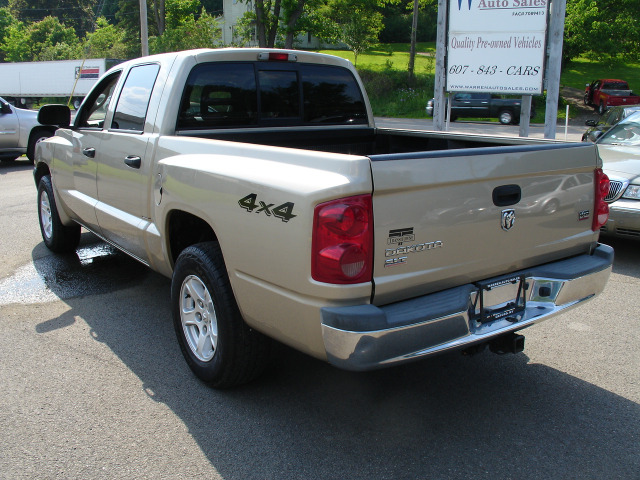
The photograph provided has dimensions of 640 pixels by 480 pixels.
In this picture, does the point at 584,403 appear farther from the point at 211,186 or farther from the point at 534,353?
the point at 211,186

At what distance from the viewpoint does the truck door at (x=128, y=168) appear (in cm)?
419

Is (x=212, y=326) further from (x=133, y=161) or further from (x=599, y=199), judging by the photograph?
(x=599, y=199)

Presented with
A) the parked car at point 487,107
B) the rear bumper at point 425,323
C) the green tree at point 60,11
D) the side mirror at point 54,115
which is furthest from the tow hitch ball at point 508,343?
the green tree at point 60,11

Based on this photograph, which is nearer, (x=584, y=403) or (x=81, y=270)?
(x=584, y=403)

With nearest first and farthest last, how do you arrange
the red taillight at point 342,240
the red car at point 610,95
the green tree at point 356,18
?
the red taillight at point 342,240, the red car at point 610,95, the green tree at point 356,18

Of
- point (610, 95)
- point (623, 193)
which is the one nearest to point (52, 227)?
point (623, 193)

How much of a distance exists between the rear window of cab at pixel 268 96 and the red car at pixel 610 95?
28.8 m

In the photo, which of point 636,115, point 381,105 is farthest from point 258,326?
point 381,105

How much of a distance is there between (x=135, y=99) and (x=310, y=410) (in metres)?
2.67

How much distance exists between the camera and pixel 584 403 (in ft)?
11.5

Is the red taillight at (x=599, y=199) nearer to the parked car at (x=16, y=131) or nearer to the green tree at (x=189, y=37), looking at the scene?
the parked car at (x=16, y=131)

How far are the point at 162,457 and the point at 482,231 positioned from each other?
194 centimetres

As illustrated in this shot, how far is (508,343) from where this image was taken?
333 cm

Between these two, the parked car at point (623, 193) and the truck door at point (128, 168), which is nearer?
the truck door at point (128, 168)
